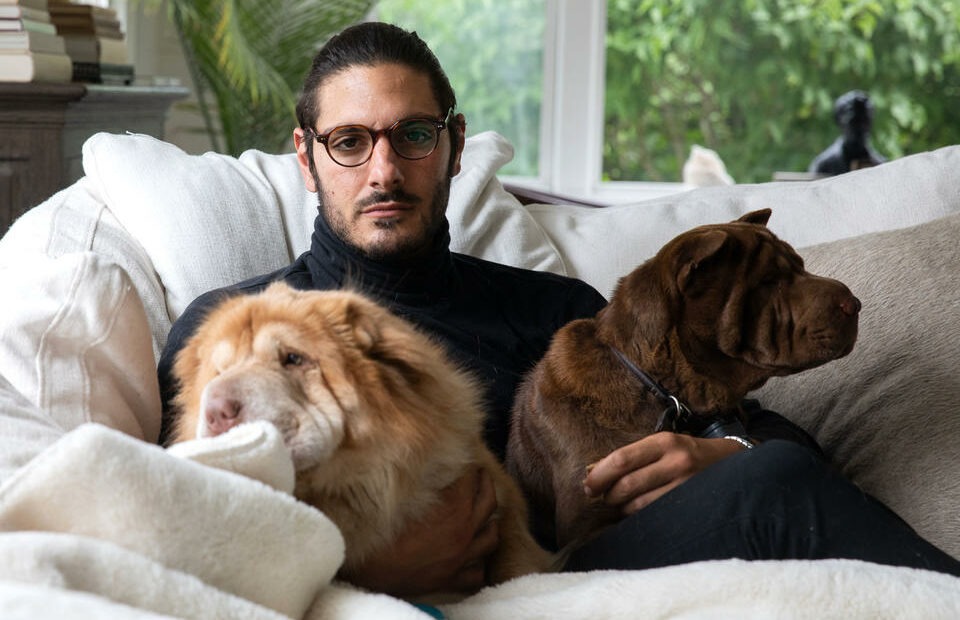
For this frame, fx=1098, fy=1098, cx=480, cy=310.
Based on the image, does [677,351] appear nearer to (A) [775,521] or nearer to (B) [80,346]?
(A) [775,521]

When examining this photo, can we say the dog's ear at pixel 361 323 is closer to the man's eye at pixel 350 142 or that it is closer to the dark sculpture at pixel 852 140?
the man's eye at pixel 350 142

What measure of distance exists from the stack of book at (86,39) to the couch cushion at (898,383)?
2178mm

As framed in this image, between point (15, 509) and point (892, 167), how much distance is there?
2.27 metres

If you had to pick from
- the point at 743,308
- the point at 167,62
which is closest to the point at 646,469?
the point at 743,308

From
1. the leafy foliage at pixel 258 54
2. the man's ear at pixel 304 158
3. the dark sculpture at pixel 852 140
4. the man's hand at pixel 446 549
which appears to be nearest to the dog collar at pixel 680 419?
the man's hand at pixel 446 549

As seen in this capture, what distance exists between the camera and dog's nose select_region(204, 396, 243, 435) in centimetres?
129

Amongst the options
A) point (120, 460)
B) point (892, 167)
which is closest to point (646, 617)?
point (120, 460)

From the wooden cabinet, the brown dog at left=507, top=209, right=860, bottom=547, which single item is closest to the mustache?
the brown dog at left=507, top=209, right=860, bottom=547

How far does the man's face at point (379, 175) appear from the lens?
2.12 metres

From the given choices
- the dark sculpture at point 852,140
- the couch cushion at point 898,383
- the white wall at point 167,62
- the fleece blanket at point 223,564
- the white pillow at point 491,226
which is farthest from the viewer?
the white wall at point 167,62

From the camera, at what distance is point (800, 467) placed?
1.57 m

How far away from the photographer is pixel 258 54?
4707 mm

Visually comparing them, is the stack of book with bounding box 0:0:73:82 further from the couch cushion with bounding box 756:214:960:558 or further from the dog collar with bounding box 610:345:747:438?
the couch cushion with bounding box 756:214:960:558

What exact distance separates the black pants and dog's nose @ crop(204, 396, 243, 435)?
0.64 meters
